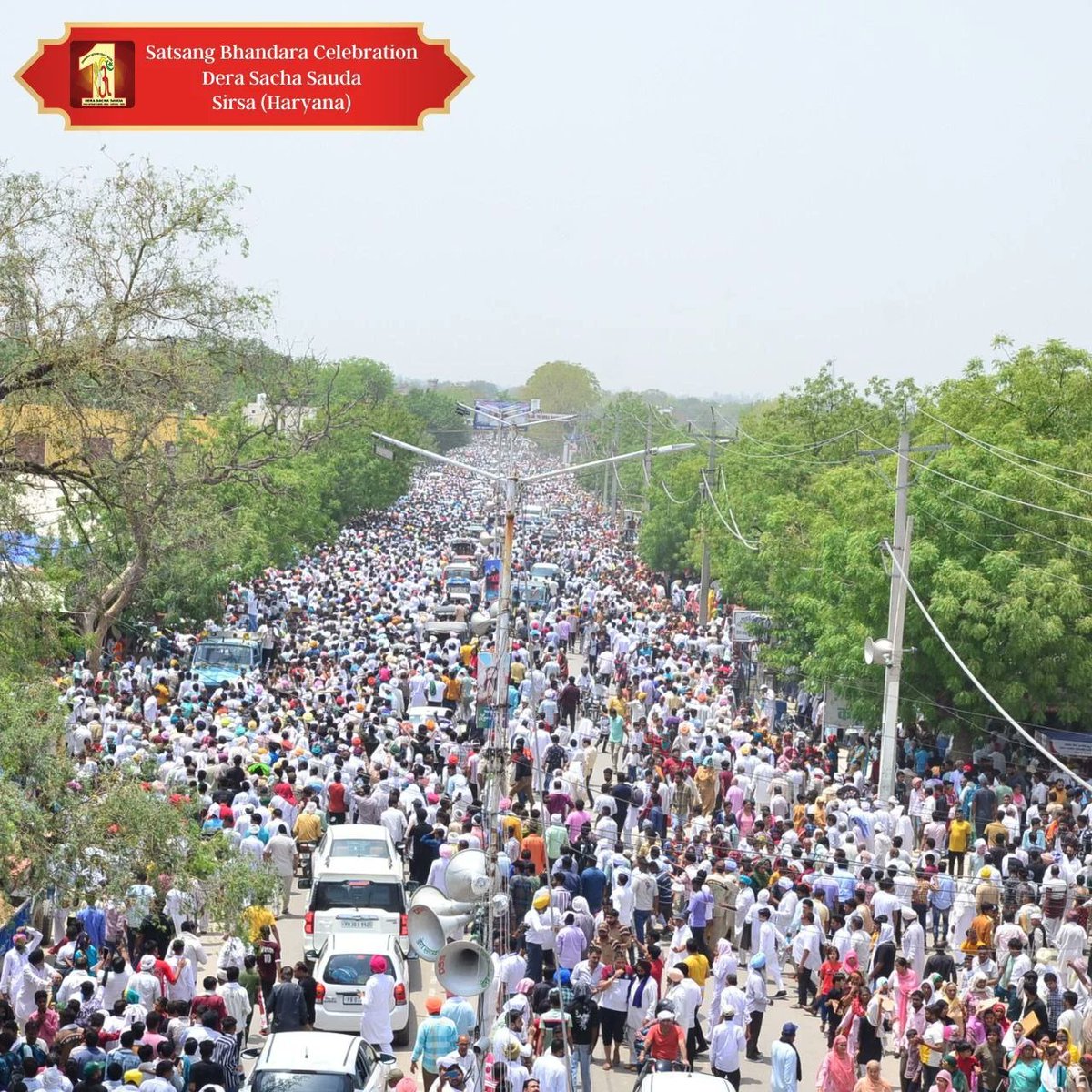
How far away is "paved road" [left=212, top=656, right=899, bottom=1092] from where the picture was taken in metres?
14.8

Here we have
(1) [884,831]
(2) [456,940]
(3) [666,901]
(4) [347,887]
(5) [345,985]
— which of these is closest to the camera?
(2) [456,940]

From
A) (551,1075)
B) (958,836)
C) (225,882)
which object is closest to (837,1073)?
(551,1075)

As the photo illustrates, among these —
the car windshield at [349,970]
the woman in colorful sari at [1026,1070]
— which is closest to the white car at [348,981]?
the car windshield at [349,970]

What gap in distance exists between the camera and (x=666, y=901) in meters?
17.8

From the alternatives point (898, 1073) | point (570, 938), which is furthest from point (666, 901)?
point (898, 1073)

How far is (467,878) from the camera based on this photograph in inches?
451

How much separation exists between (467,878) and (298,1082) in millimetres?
2001

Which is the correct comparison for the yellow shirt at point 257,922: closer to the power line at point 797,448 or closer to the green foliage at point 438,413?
the power line at point 797,448

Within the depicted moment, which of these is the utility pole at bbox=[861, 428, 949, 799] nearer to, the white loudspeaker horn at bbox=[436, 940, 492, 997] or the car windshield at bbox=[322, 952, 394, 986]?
the car windshield at bbox=[322, 952, 394, 986]

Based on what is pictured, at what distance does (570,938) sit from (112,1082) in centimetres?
523

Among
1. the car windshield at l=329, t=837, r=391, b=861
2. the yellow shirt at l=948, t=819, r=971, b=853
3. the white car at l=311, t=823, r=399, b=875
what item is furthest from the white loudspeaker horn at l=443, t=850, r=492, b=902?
the yellow shirt at l=948, t=819, r=971, b=853

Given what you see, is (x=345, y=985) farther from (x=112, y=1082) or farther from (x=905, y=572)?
(x=905, y=572)

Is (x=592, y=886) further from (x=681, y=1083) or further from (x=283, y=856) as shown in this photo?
(x=681, y=1083)

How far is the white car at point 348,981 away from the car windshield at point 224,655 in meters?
16.9
